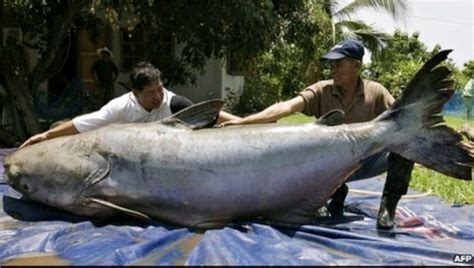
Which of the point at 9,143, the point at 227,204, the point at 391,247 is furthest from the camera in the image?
the point at 9,143

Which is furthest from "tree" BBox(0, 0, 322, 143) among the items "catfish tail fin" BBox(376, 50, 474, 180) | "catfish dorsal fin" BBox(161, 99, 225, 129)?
"catfish tail fin" BBox(376, 50, 474, 180)

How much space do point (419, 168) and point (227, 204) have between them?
14.3ft

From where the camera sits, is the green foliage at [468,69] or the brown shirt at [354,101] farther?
the green foliage at [468,69]

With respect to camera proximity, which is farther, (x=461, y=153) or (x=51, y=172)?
(x=51, y=172)

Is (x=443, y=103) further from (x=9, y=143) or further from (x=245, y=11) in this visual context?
(x=9, y=143)

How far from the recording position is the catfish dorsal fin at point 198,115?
3.73 meters

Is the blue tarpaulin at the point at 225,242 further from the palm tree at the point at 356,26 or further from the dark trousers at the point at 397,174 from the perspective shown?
the palm tree at the point at 356,26

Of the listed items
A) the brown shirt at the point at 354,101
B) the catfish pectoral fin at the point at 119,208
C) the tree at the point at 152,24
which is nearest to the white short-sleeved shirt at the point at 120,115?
the catfish pectoral fin at the point at 119,208

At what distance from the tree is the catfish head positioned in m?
5.73

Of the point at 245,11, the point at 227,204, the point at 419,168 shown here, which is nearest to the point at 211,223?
the point at 227,204

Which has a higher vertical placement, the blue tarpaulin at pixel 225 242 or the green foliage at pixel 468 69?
the green foliage at pixel 468 69

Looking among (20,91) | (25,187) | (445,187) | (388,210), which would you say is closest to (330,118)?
(388,210)

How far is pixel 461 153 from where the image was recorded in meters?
3.47

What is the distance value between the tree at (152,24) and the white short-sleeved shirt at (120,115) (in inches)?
203
